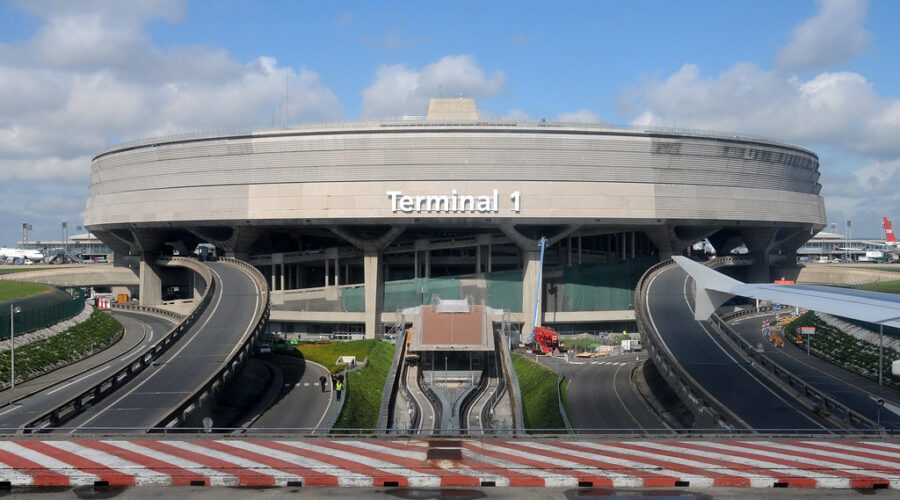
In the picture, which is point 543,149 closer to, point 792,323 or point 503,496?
point 792,323

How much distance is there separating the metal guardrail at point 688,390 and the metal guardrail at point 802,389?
17.2 ft

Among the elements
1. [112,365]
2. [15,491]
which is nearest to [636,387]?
[112,365]

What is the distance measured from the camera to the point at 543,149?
8750 cm

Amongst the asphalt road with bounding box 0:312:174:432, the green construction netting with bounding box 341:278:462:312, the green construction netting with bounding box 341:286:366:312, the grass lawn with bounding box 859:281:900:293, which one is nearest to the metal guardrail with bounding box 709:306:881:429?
the grass lawn with bounding box 859:281:900:293

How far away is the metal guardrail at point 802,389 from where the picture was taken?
3881cm

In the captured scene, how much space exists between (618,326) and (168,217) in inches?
2346

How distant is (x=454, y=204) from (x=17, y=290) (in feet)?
163

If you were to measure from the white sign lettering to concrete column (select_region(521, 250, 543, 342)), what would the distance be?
962 centimetres

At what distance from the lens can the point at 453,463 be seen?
73.9 feet

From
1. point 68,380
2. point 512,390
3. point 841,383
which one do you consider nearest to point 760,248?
point 841,383

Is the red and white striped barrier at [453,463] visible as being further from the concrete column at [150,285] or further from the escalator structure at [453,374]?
the concrete column at [150,285]

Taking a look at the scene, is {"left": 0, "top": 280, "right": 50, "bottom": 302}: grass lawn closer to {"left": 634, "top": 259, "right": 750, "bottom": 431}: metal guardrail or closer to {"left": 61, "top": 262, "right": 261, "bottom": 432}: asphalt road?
{"left": 61, "top": 262, "right": 261, "bottom": 432}: asphalt road

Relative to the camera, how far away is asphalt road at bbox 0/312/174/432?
1866 inches

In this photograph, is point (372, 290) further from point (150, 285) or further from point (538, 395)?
point (150, 285)
